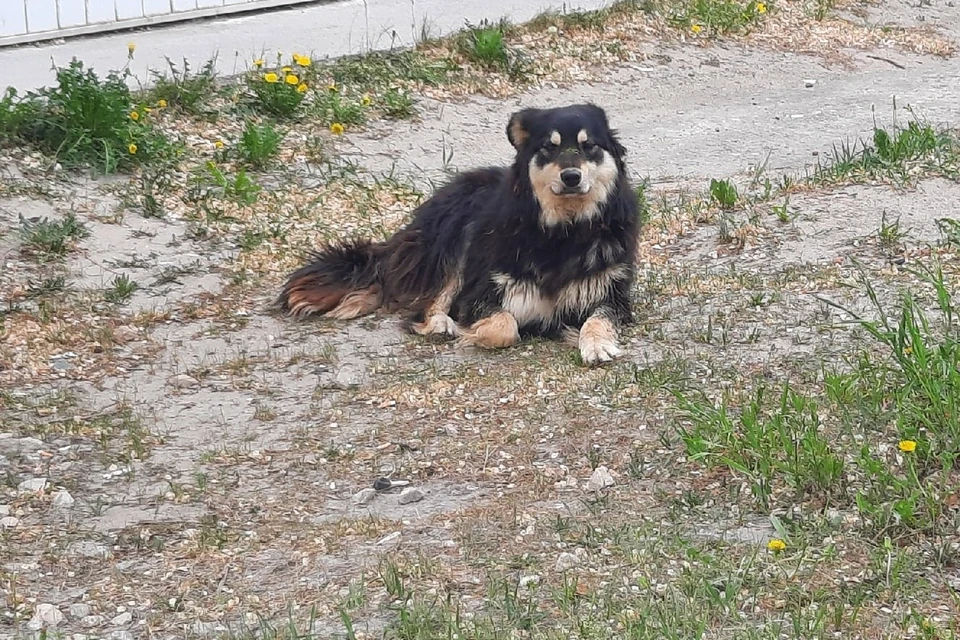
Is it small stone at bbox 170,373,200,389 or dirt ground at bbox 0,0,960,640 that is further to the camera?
small stone at bbox 170,373,200,389

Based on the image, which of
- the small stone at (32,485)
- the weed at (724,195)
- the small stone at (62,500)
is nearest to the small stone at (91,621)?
the small stone at (62,500)

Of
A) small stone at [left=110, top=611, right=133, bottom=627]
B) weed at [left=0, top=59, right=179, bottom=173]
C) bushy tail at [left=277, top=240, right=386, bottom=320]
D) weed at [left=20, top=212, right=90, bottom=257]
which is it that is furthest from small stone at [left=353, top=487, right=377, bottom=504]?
weed at [left=0, top=59, right=179, bottom=173]

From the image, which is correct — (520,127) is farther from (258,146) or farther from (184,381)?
(258,146)

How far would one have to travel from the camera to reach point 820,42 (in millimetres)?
11609

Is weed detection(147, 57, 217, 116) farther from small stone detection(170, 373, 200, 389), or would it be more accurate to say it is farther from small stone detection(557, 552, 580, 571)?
small stone detection(557, 552, 580, 571)

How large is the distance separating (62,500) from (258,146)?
4.16 meters

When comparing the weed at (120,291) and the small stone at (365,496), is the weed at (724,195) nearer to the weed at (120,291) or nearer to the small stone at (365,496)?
the weed at (120,291)

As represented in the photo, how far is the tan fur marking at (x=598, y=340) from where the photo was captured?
5695mm

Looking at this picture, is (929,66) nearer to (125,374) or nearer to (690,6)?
(690,6)

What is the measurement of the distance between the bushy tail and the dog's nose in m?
1.34

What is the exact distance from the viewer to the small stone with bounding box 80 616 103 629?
3.76m

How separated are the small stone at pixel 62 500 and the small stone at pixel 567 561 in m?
1.79

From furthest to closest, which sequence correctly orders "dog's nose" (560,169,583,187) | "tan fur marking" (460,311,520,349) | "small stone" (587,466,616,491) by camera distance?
"tan fur marking" (460,311,520,349) < "dog's nose" (560,169,583,187) < "small stone" (587,466,616,491)

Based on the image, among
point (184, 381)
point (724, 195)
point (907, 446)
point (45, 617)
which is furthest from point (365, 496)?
point (724, 195)
